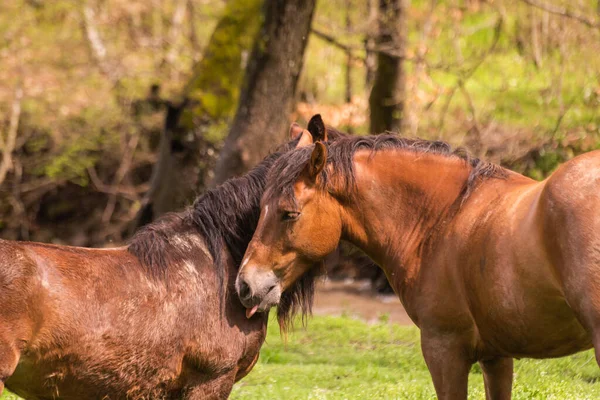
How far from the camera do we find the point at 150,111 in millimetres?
15828

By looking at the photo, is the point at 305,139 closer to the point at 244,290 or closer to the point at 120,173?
the point at 244,290

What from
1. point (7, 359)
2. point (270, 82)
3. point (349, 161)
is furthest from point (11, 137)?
point (349, 161)

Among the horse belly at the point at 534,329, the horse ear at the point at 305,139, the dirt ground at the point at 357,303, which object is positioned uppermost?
the horse ear at the point at 305,139

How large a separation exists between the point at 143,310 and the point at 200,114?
7.35m

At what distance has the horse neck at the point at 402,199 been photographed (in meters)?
4.52

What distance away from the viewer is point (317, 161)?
176 inches

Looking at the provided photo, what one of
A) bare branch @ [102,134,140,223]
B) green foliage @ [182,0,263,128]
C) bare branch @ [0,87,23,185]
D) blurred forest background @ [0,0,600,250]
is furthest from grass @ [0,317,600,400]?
bare branch @ [0,87,23,185]

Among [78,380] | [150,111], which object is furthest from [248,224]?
[150,111]

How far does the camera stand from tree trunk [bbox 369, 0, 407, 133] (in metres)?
12.6

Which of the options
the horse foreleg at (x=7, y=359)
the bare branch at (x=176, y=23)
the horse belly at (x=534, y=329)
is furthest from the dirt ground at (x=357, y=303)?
the bare branch at (x=176, y=23)

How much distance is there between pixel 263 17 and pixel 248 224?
5.83m

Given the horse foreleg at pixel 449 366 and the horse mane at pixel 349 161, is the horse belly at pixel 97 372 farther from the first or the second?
the horse foreleg at pixel 449 366

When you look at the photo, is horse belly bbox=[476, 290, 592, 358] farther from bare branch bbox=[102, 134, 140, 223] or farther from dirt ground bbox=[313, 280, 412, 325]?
bare branch bbox=[102, 134, 140, 223]

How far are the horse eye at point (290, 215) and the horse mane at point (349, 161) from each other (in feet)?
0.29
